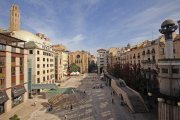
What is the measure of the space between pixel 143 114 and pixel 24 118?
21.3 m

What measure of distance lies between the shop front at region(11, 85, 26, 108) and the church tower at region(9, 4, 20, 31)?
69166mm

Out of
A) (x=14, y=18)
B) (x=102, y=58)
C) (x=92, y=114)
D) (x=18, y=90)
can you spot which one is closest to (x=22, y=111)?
(x=18, y=90)

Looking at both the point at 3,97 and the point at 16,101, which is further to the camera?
the point at 16,101

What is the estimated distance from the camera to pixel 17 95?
2164 centimetres

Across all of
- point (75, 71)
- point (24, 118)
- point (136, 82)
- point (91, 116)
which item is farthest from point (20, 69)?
point (75, 71)

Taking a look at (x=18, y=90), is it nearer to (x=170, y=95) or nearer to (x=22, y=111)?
(x=22, y=111)

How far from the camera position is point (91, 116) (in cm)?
1777

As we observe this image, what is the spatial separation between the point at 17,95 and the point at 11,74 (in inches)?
190

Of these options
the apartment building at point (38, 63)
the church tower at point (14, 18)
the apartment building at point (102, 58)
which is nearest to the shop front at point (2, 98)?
the apartment building at point (38, 63)

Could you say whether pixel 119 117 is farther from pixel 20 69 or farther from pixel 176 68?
pixel 20 69

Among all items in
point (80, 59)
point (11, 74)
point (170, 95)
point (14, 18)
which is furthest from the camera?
point (80, 59)

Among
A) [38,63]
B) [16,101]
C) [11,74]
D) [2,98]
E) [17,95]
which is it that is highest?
[38,63]

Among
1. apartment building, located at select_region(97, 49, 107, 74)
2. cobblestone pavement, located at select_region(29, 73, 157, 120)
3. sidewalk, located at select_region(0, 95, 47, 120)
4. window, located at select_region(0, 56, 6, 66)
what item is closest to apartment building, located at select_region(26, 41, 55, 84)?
sidewalk, located at select_region(0, 95, 47, 120)

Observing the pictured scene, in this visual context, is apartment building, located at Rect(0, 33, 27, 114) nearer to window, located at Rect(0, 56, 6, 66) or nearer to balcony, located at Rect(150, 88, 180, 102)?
window, located at Rect(0, 56, 6, 66)
